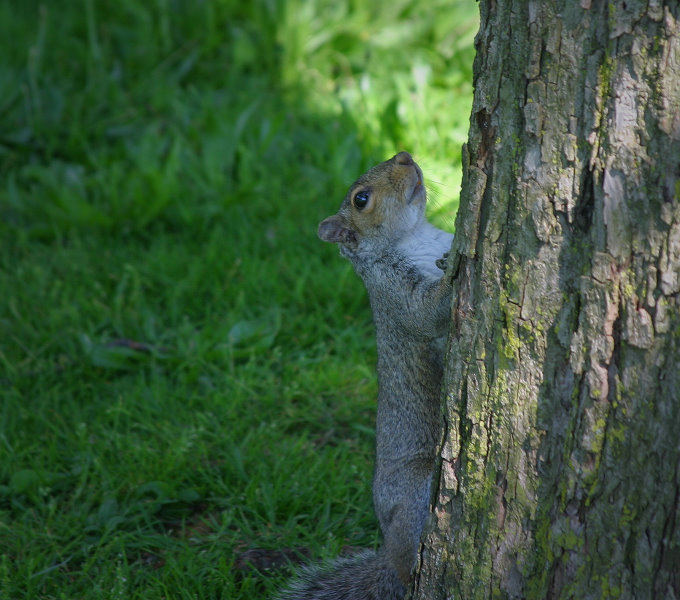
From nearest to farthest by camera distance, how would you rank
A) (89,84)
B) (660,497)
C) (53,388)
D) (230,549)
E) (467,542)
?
(660,497) → (467,542) → (230,549) → (53,388) → (89,84)

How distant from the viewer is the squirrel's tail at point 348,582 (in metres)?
2.38

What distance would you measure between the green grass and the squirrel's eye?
2.33 ft

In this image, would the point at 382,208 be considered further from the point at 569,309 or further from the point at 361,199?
the point at 569,309

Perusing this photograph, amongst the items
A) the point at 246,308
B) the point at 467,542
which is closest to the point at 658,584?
the point at 467,542

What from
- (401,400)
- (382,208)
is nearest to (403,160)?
(382,208)

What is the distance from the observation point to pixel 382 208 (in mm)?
2887

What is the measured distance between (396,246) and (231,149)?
1973 millimetres

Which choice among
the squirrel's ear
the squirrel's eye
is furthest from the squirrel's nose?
the squirrel's ear

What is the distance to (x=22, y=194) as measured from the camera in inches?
178

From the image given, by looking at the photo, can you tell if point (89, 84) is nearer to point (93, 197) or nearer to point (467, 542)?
point (93, 197)

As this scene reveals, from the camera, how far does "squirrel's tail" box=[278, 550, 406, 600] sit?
2.38m

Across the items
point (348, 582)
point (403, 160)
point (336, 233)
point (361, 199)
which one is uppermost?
point (403, 160)

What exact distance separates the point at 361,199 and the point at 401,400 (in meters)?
0.75

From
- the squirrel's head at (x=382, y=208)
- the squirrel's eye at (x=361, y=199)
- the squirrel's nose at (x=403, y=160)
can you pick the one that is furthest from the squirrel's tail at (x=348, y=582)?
the squirrel's nose at (x=403, y=160)
